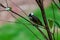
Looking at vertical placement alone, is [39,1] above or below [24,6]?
above

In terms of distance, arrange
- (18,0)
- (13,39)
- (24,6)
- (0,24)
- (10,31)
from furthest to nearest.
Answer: (18,0)
(24,6)
(0,24)
(10,31)
(13,39)

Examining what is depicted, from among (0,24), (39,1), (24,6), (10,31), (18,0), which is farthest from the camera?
(18,0)

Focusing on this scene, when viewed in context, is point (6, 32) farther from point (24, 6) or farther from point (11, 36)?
point (24, 6)

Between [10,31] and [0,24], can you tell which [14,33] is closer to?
[10,31]

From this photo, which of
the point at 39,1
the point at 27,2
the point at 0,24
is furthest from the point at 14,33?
the point at 39,1

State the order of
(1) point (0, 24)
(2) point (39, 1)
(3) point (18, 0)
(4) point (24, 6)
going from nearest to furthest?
(2) point (39, 1) < (1) point (0, 24) < (4) point (24, 6) < (3) point (18, 0)

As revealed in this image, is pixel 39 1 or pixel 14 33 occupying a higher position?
pixel 39 1

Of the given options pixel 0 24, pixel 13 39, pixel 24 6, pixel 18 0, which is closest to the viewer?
pixel 13 39

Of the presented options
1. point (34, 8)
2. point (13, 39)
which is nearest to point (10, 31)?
point (13, 39)

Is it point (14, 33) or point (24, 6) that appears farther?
point (24, 6)
